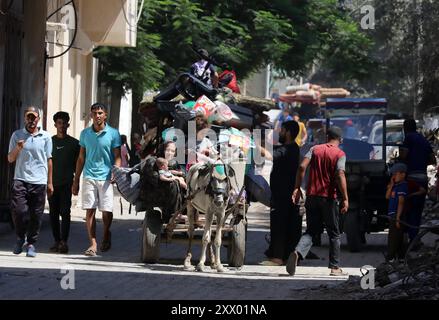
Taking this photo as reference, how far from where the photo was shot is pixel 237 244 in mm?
16312

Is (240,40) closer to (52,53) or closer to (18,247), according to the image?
(52,53)

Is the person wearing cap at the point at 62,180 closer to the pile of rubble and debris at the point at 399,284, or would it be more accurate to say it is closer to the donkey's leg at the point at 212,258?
the donkey's leg at the point at 212,258

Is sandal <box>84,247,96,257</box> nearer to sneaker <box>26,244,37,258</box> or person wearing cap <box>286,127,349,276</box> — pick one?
sneaker <box>26,244,37,258</box>

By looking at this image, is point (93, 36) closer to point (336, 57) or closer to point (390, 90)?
point (336, 57)

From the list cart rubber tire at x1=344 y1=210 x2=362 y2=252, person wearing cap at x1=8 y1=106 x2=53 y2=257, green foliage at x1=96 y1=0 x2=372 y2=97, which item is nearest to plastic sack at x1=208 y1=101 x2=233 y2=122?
person wearing cap at x1=8 y1=106 x2=53 y2=257

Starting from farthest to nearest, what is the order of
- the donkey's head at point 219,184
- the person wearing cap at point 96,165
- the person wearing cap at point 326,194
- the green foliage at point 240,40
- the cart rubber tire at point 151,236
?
1. the green foliage at point 240,40
2. the person wearing cap at point 96,165
3. the cart rubber tire at point 151,236
4. the person wearing cap at point 326,194
5. the donkey's head at point 219,184

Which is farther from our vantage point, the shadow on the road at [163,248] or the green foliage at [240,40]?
the green foliage at [240,40]

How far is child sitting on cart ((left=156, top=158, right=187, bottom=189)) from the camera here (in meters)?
16.3

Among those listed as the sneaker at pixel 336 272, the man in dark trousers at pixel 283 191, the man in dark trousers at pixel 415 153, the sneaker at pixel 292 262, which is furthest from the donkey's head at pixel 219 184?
the man in dark trousers at pixel 415 153

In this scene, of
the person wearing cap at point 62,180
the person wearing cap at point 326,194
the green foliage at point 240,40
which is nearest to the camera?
the person wearing cap at point 326,194

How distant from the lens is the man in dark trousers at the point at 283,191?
56.4 ft

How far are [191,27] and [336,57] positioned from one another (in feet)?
19.7

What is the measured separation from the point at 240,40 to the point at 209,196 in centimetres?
1771

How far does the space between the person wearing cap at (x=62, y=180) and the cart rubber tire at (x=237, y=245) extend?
2562 millimetres
